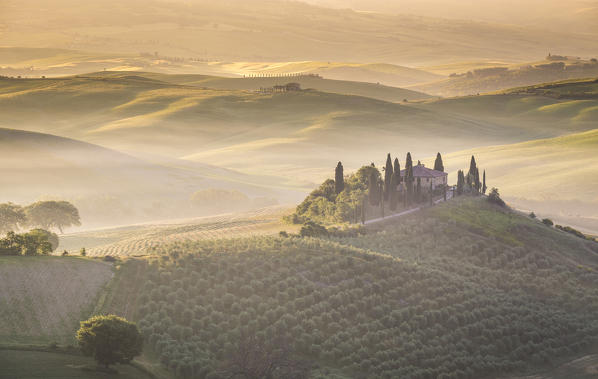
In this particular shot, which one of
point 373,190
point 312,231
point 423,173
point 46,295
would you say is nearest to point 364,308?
point 312,231

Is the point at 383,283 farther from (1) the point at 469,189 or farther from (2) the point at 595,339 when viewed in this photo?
(1) the point at 469,189

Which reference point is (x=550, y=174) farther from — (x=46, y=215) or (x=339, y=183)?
(x=46, y=215)

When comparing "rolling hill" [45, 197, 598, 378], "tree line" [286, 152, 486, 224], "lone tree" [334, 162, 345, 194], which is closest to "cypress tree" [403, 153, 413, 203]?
"tree line" [286, 152, 486, 224]

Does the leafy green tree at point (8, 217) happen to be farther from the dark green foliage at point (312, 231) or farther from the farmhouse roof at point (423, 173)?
the farmhouse roof at point (423, 173)

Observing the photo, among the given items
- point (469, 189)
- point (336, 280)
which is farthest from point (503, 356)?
point (469, 189)

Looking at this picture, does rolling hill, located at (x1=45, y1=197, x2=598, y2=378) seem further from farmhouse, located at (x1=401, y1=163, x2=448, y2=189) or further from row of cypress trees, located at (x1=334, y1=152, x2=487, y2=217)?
farmhouse, located at (x1=401, y1=163, x2=448, y2=189)
